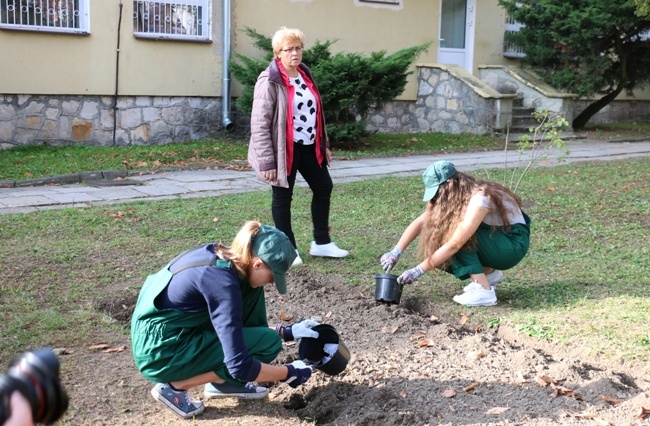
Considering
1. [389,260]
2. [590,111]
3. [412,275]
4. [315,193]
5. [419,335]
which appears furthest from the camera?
[590,111]

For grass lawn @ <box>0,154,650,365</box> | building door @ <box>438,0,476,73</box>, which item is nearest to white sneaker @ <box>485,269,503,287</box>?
grass lawn @ <box>0,154,650,365</box>

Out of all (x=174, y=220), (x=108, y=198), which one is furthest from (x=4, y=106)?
(x=174, y=220)

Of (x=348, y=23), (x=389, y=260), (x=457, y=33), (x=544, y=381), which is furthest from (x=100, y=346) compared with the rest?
(x=457, y=33)

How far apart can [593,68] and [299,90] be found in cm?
1169

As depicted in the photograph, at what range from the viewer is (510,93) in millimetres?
16438

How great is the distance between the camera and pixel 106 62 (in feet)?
40.2

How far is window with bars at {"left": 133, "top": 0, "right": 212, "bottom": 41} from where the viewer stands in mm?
12602

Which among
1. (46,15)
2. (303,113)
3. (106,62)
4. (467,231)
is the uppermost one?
(46,15)

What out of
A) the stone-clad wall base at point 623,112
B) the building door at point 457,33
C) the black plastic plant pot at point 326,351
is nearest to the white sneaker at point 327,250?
the black plastic plant pot at point 326,351

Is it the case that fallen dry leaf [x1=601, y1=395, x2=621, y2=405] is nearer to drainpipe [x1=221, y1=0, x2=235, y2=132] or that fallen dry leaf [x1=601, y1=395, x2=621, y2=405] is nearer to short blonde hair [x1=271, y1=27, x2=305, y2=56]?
short blonde hair [x1=271, y1=27, x2=305, y2=56]

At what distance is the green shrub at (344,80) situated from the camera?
1221 cm

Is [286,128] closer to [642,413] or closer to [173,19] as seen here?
[642,413]

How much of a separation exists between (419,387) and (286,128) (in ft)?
8.08

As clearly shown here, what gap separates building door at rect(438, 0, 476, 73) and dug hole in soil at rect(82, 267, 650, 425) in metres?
13.0
